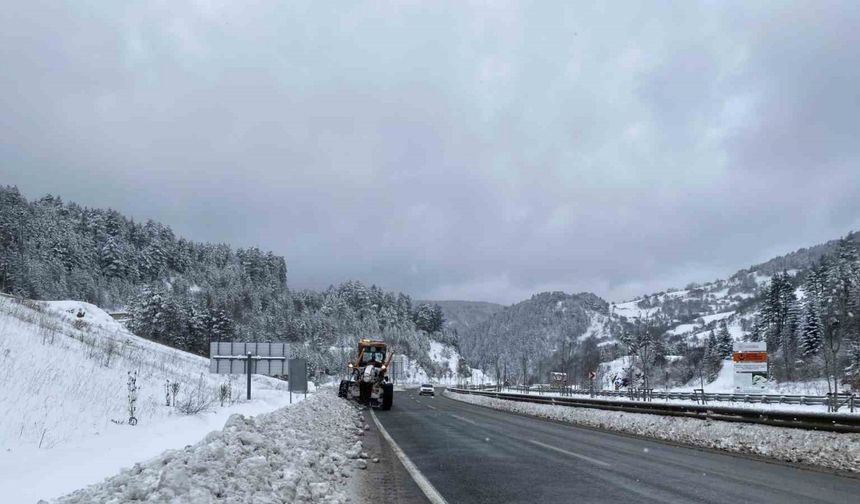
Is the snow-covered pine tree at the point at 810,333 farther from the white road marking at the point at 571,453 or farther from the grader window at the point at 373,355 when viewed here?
the white road marking at the point at 571,453

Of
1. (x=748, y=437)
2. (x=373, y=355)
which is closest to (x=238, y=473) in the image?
(x=748, y=437)

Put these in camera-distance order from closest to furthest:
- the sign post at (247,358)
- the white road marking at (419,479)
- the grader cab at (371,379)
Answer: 1. the white road marking at (419,479)
2. the sign post at (247,358)
3. the grader cab at (371,379)

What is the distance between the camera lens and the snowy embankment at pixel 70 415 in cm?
883

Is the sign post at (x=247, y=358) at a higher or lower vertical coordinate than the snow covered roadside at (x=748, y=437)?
higher

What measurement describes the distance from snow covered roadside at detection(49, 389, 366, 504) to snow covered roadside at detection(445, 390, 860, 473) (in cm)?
943

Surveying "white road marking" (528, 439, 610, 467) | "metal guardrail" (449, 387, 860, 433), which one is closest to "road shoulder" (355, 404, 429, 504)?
"white road marking" (528, 439, 610, 467)

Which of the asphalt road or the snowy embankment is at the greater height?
the snowy embankment

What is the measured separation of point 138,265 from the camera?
156000mm

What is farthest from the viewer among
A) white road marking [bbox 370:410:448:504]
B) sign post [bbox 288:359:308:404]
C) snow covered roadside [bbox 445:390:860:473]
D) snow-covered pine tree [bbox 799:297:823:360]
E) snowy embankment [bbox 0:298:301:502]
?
snow-covered pine tree [bbox 799:297:823:360]

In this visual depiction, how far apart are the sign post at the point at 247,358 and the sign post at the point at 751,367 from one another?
42.4 metres

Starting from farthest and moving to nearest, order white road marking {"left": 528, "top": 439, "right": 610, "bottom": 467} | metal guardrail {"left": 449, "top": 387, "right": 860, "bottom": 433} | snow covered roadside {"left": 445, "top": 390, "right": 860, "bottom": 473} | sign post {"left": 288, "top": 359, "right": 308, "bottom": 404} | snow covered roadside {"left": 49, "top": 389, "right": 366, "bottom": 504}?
sign post {"left": 288, "top": 359, "right": 308, "bottom": 404} < metal guardrail {"left": 449, "top": 387, "right": 860, "bottom": 433} < white road marking {"left": 528, "top": 439, "right": 610, "bottom": 467} < snow covered roadside {"left": 445, "top": 390, "right": 860, "bottom": 473} < snow covered roadside {"left": 49, "top": 389, "right": 366, "bottom": 504}

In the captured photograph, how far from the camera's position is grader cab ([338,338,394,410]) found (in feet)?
113

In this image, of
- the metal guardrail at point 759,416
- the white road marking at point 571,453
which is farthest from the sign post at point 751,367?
the white road marking at point 571,453

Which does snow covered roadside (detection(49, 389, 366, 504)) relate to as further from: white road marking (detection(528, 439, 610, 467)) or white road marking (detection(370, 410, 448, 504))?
white road marking (detection(528, 439, 610, 467))
